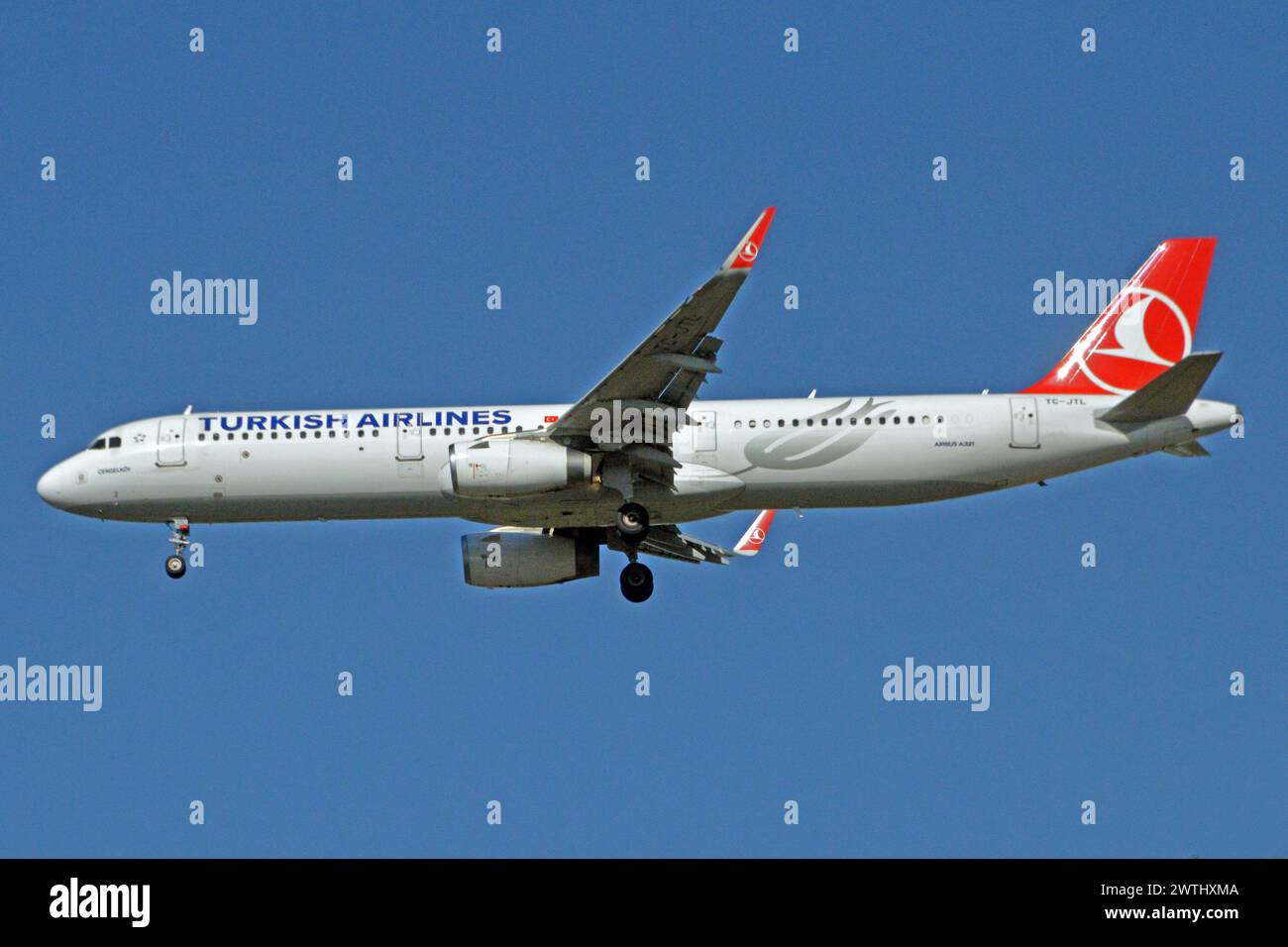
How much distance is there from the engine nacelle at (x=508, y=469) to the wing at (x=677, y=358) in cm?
70

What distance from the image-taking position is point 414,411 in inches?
1414

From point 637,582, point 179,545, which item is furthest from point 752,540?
point 179,545

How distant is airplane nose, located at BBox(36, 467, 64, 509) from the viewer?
3678cm

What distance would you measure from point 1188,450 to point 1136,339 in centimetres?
340

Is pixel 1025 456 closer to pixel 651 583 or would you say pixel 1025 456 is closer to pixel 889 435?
pixel 889 435

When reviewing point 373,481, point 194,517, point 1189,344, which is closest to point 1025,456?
point 1189,344

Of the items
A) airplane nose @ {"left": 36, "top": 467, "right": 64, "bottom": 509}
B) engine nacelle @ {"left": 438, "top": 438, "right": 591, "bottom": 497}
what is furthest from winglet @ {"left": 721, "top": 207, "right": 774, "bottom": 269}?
airplane nose @ {"left": 36, "top": 467, "right": 64, "bottom": 509}

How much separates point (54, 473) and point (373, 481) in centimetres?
704

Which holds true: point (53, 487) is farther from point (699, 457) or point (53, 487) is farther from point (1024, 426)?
point (1024, 426)

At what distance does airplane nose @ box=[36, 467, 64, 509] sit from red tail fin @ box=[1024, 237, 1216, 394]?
19.9 meters

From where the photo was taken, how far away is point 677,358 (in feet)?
104

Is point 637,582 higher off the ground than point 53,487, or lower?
lower

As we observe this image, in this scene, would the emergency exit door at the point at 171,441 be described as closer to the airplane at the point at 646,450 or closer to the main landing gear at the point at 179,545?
the airplane at the point at 646,450

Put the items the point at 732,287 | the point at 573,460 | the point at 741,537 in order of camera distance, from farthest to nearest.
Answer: the point at 741,537
the point at 573,460
the point at 732,287
